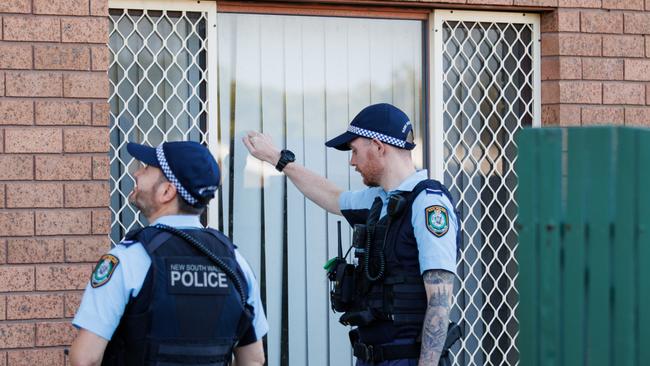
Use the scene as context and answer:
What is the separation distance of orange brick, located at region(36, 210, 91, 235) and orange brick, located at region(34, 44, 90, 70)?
0.72 m

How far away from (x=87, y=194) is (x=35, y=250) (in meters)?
0.37

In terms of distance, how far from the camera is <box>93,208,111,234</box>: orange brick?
542 centimetres

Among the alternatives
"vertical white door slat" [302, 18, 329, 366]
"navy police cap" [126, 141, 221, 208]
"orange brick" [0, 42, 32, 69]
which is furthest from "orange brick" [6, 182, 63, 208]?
"navy police cap" [126, 141, 221, 208]

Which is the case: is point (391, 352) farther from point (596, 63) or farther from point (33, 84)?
point (596, 63)

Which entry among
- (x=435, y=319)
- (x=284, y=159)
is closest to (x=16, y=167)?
(x=284, y=159)

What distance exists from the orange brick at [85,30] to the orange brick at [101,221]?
0.86 meters

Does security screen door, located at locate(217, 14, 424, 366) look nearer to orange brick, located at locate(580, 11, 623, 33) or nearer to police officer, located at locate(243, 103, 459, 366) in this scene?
orange brick, located at locate(580, 11, 623, 33)

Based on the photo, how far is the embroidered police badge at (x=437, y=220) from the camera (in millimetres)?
4238

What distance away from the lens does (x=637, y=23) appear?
20.8 ft

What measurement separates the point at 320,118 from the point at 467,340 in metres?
1.55

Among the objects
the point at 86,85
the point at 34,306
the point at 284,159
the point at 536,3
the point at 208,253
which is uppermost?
the point at 536,3

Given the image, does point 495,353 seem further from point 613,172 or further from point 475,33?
point 613,172

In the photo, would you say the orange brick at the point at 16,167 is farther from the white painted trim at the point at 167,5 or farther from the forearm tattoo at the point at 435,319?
the forearm tattoo at the point at 435,319

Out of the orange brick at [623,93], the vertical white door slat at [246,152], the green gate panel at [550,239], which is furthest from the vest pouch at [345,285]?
the orange brick at [623,93]
